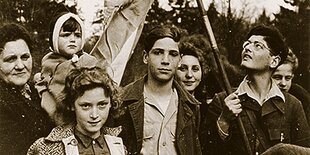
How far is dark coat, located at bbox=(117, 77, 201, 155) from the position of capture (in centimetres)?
212

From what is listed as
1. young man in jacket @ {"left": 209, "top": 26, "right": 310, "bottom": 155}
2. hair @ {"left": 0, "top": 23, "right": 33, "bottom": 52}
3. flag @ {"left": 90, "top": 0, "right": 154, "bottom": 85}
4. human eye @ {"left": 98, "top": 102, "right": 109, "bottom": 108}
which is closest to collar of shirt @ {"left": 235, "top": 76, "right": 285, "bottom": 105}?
young man in jacket @ {"left": 209, "top": 26, "right": 310, "bottom": 155}

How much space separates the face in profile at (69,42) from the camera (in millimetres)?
2080

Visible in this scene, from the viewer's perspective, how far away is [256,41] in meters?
2.28

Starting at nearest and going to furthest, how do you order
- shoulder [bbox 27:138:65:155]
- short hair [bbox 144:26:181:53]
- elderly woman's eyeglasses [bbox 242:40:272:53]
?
shoulder [bbox 27:138:65:155] → short hair [bbox 144:26:181:53] → elderly woman's eyeglasses [bbox 242:40:272:53]

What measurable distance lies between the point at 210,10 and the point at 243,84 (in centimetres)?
28

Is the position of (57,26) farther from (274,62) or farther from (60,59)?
(274,62)

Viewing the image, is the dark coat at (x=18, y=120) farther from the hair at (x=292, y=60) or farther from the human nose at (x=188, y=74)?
the hair at (x=292, y=60)

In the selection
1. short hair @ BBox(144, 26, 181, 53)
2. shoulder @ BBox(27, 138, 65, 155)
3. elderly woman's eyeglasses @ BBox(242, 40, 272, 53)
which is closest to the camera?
shoulder @ BBox(27, 138, 65, 155)

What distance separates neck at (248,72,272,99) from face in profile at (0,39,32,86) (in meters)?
0.74

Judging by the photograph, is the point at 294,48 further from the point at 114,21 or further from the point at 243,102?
the point at 114,21

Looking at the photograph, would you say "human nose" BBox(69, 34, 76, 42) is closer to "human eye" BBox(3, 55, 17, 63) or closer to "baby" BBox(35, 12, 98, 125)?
"baby" BBox(35, 12, 98, 125)

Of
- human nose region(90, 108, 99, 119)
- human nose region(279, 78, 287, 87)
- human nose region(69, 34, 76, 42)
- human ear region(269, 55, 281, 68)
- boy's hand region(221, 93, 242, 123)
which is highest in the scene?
human nose region(69, 34, 76, 42)

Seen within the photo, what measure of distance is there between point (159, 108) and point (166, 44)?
0.68 feet

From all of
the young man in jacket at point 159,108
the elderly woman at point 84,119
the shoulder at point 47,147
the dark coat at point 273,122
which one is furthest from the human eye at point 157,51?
the shoulder at point 47,147
